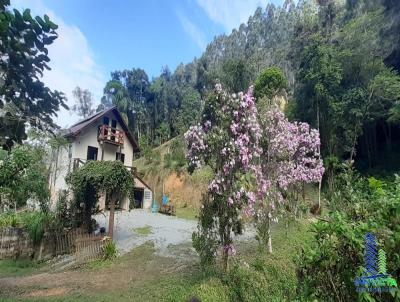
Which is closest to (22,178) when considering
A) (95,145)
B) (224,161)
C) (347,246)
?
(224,161)

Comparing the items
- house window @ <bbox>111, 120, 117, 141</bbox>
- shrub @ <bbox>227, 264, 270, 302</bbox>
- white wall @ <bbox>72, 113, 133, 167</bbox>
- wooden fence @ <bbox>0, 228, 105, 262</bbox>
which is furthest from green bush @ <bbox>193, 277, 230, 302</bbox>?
house window @ <bbox>111, 120, 117, 141</bbox>

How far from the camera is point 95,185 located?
1434 centimetres

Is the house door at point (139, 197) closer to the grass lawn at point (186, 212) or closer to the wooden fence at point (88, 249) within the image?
the grass lawn at point (186, 212)

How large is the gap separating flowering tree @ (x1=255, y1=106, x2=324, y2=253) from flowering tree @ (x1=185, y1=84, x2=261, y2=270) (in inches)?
43.0

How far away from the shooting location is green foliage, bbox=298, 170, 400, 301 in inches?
77.5

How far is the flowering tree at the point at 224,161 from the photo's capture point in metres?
7.83

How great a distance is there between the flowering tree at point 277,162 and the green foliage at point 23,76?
20.4ft

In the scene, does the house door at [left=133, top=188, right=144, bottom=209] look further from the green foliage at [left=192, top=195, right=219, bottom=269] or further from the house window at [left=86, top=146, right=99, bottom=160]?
the green foliage at [left=192, top=195, right=219, bottom=269]

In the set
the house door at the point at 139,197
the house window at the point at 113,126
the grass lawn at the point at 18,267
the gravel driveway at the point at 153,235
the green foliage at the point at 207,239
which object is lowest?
the grass lawn at the point at 18,267

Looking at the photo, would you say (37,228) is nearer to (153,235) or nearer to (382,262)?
(153,235)

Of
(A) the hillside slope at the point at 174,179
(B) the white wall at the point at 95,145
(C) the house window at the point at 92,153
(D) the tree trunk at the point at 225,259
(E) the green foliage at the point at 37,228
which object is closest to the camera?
(D) the tree trunk at the point at 225,259

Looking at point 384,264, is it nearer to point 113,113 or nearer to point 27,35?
point 27,35

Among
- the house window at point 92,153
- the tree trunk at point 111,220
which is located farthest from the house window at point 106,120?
the tree trunk at point 111,220

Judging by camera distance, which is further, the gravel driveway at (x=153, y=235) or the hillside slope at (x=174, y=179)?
the hillside slope at (x=174, y=179)
